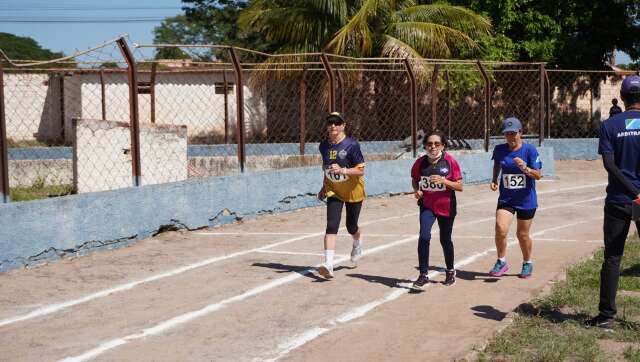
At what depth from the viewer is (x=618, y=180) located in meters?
6.01

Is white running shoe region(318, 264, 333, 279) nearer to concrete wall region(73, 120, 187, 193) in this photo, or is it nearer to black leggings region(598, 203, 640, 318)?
black leggings region(598, 203, 640, 318)

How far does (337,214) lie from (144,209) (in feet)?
11.3

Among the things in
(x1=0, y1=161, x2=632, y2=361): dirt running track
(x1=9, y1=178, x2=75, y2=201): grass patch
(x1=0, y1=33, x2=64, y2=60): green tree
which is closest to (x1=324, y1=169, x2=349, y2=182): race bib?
(x1=0, y1=161, x2=632, y2=361): dirt running track

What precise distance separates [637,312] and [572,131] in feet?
84.2

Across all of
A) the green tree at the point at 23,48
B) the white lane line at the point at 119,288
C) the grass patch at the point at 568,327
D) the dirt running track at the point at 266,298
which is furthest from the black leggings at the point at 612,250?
the green tree at the point at 23,48

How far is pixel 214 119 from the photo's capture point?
26.3m

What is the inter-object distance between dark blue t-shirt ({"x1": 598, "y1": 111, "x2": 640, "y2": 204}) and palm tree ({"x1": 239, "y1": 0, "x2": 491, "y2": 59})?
19.4 metres

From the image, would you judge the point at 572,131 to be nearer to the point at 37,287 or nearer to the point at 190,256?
the point at 190,256

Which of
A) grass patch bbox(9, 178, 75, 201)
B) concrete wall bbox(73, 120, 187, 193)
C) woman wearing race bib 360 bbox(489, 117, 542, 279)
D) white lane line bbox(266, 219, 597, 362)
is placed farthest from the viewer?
grass patch bbox(9, 178, 75, 201)

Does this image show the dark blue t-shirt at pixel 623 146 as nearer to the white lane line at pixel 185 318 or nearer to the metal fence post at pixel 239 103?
the white lane line at pixel 185 318

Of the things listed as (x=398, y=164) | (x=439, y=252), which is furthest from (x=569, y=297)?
(x=398, y=164)

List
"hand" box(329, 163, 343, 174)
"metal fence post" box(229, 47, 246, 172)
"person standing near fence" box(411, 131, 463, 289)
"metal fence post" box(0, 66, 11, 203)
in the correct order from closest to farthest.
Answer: "person standing near fence" box(411, 131, 463, 289) < "hand" box(329, 163, 343, 174) < "metal fence post" box(0, 66, 11, 203) < "metal fence post" box(229, 47, 246, 172)

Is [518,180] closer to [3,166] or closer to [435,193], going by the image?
[435,193]

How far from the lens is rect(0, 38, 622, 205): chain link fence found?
1484 centimetres
